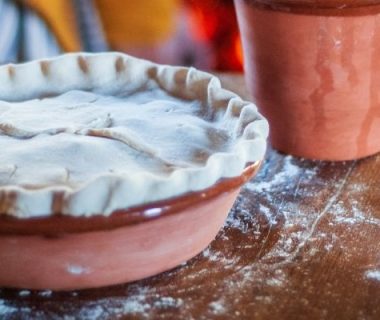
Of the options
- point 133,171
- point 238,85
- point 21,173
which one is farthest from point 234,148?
point 238,85

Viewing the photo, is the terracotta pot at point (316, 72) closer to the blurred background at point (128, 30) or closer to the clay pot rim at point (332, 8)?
the clay pot rim at point (332, 8)

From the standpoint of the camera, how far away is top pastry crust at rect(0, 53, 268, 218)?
648 millimetres

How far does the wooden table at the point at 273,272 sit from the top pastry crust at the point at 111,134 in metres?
0.11

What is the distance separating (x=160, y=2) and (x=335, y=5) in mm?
635

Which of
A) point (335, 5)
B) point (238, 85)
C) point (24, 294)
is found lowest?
point (238, 85)

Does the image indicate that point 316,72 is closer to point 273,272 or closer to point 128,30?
point 273,272

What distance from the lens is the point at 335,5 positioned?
3.03ft

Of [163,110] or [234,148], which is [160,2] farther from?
[234,148]

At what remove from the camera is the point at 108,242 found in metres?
0.68

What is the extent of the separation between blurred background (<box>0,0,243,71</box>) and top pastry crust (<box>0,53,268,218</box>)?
0.49 meters

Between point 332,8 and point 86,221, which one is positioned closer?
point 86,221

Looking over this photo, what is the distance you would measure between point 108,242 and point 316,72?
432mm

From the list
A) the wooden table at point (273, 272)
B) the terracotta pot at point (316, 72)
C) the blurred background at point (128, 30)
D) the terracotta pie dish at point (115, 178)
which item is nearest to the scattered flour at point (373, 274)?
the wooden table at point (273, 272)

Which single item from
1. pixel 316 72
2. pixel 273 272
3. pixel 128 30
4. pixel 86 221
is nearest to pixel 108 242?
pixel 86 221
